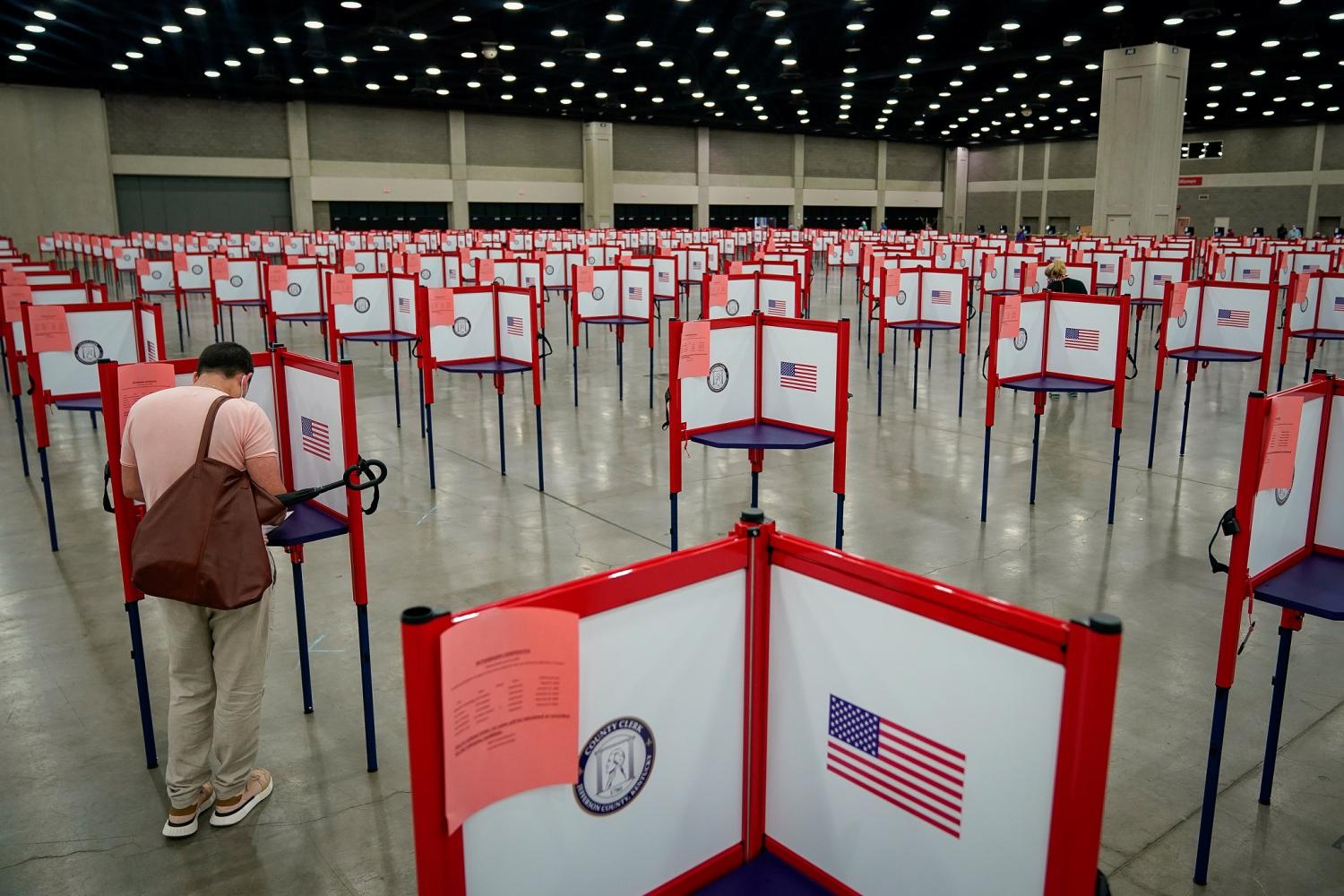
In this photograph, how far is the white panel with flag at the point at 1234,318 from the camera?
8539 millimetres

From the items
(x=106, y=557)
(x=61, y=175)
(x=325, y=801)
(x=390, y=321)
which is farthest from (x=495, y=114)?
(x=325, y=801)

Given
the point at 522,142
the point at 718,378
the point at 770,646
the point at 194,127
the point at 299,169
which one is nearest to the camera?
the point at 770,646

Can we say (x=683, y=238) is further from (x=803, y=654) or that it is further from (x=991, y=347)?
(x=803, y=654)

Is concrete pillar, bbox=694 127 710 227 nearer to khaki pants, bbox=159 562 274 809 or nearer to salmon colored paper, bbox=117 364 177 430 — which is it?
salmon colored paper, bbox=117 364 177 430

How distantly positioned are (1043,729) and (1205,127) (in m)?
55.2

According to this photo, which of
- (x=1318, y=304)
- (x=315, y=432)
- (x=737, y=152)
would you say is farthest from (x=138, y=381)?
(x=737, y=152)

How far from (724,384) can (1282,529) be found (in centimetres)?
346

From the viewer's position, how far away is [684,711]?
2.00 metres

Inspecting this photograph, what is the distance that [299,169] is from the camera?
36844 mm

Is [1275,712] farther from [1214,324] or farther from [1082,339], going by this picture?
[1214,324]

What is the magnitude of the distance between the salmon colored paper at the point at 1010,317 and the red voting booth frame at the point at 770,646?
18.6 feet

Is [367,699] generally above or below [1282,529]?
below

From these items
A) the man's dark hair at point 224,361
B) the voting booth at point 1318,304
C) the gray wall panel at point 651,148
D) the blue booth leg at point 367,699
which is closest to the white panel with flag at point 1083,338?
the voting booth at point 1318,304

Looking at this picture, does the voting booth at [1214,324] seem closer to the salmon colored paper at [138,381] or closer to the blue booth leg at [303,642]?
the blue booth leg at [303,642]
